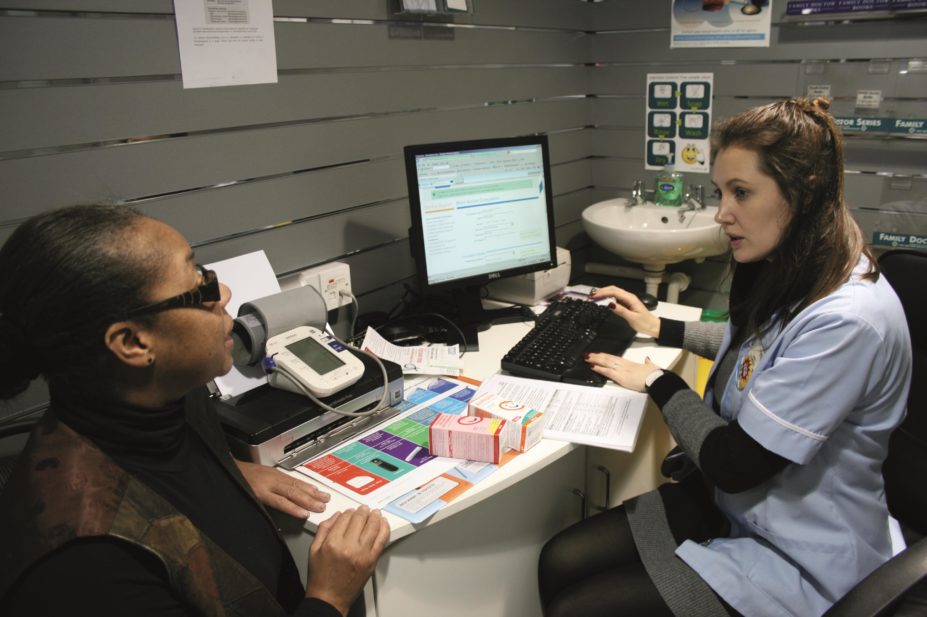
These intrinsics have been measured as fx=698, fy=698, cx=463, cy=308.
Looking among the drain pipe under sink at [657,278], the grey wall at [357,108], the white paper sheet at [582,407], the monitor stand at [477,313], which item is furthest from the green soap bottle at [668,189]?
the white paper sheet at [582,407]

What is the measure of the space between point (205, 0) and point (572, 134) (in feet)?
5.37

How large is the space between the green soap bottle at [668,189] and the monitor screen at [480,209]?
0.86 m

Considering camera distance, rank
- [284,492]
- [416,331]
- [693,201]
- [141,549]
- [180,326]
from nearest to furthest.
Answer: [141,549] < [180,326] < [284,492] < [416,331] < [693,201]

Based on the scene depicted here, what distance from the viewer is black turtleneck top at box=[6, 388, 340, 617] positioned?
78 cm

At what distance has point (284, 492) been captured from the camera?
3.95 ft

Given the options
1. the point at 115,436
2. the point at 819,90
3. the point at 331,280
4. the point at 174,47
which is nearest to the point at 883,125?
the point at 819,90

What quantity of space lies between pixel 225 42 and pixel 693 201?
5.87 feet

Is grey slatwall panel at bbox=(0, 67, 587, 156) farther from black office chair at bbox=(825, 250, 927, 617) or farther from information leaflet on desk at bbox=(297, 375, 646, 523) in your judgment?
black office chair at bbox=(825, 250, 927, 617)

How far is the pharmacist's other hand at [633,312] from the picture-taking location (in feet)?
6.02

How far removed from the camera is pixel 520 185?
1970 mm

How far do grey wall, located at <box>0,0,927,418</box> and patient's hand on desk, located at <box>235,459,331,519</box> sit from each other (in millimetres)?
512

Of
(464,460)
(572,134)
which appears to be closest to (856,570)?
(464,460)

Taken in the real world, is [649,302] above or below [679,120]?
below

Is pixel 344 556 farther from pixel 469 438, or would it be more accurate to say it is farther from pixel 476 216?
pixel 476 216
